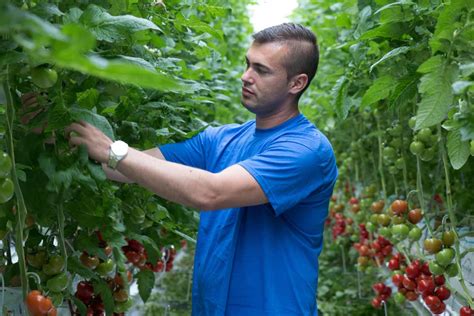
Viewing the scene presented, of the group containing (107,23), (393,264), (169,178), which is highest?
(107,23)

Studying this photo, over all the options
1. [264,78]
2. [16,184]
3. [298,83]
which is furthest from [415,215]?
[16,184]

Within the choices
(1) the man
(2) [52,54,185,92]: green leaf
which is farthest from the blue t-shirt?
(2) [52,54,185,92]: green leaf

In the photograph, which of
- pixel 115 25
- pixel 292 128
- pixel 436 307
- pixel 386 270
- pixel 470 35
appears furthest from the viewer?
pixel 386 270

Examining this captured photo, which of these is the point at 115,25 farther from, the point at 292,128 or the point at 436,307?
the point at 436,307

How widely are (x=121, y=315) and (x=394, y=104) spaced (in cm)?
98

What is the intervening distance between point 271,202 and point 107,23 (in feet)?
2.29

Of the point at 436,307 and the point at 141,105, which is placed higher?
the point at 141,105

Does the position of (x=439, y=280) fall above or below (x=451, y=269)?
below

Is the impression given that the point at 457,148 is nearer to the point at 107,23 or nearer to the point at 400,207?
the point at 107,23

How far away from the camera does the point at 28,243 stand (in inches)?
64.0

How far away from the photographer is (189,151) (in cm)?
216

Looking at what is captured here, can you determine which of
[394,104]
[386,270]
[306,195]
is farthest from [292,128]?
[386,270]

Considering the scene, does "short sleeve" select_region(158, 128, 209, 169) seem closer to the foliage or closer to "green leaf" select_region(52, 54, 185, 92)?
the foliage

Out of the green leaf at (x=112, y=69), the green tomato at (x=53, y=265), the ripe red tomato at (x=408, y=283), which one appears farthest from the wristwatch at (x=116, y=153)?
the ripe red tomato at (x=408, y=283)
